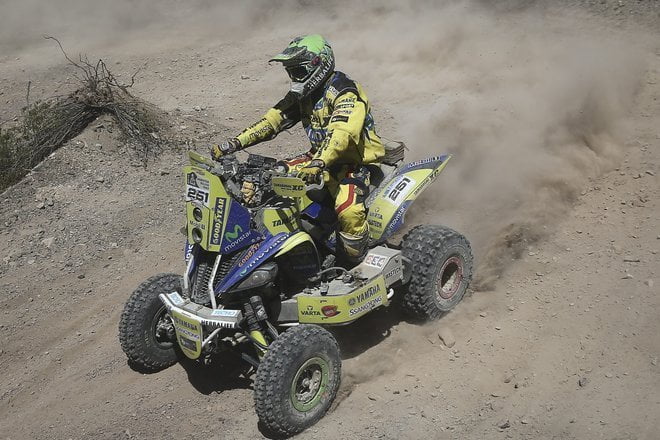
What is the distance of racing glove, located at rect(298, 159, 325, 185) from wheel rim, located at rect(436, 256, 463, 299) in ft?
5.99

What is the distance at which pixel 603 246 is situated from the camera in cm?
706

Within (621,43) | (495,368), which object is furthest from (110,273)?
(621,43)

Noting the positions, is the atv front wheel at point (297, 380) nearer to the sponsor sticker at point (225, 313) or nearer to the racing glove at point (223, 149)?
the sponsor sticker at point (225, 313)

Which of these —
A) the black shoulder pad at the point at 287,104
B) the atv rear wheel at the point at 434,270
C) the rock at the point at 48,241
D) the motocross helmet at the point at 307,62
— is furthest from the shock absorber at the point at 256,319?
the rock at the point at 48,241

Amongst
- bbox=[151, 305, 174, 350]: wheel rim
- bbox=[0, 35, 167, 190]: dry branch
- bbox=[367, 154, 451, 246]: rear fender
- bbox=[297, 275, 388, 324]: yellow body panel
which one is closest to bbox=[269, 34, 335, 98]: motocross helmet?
bbox=[367, 154, 451, 246]: rear fender

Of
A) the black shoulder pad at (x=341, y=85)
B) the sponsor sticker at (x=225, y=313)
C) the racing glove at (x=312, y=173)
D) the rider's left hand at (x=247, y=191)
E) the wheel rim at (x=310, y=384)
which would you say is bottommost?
the wheel rim at (x=310, y=384)

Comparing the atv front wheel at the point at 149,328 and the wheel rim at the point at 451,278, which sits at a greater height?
the atv front wheel at the point at 149,328

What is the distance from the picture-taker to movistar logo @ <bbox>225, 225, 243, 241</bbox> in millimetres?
5520

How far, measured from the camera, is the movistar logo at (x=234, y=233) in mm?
5520

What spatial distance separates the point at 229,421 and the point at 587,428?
2.73 meters

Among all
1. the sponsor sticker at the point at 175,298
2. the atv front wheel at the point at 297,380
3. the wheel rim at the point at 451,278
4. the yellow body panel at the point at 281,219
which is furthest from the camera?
the wheel rim at the point at 451,278

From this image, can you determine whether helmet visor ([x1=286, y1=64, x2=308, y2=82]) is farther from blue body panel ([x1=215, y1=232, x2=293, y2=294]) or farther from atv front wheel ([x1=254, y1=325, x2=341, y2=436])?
atv front wheel ([x1=254, y1=325, x2=341, y2=436])

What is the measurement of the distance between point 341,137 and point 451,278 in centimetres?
200

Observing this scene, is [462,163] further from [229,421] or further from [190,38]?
[190,38]
